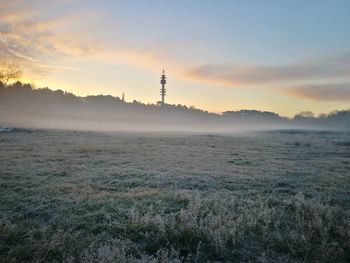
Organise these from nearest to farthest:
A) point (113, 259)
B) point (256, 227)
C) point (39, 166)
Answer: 1. point (113, 259)
2. point (256, 227)
3. point (39, 166)

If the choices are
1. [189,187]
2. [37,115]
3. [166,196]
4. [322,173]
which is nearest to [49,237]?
[166,196]

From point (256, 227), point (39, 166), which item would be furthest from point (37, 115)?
point (256, 227)

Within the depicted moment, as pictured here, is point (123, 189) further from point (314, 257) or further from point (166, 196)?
point (314, 257)

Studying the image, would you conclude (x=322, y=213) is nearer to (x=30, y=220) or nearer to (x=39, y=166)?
(x=30, y=220)

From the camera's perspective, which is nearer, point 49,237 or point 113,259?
point 113,259

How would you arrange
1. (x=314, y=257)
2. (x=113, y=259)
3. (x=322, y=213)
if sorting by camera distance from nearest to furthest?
(x=113, y=259) < (x=314, y=257) < (x=322, y=213)

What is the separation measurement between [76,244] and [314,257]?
16.6 ft

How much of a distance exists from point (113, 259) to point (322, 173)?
49.7 feet

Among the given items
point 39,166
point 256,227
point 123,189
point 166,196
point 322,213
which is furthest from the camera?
point 39,166

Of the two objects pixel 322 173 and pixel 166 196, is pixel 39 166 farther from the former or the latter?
pixel 322 173

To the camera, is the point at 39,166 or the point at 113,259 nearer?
the point at 113,259

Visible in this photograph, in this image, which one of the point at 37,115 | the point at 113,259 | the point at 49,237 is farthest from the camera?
the point at 37,115

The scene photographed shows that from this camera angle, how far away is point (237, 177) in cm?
1572

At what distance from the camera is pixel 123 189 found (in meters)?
12.6
